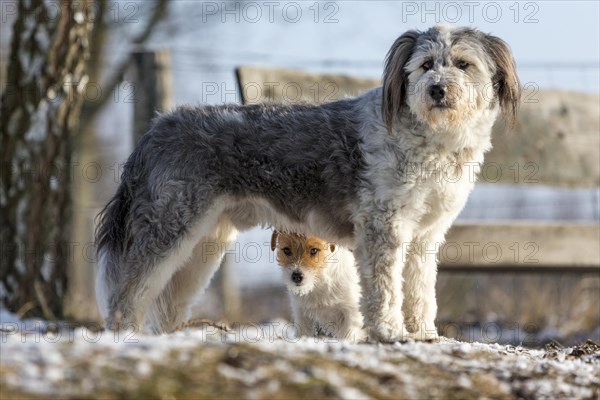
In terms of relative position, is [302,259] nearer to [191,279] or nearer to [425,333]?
[191,279]

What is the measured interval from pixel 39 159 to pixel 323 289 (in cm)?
329

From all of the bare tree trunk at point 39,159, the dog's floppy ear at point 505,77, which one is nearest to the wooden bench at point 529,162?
A: the bare tree trunk at point 39,159

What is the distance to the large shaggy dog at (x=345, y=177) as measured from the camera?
551 centimetres

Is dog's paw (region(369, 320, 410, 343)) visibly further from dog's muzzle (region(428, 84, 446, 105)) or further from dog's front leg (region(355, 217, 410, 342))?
dog's muzzle (region(428, 84, 446, 105))

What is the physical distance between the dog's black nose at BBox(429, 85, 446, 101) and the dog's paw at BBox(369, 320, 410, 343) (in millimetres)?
1295

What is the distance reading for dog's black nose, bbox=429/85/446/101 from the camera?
17.5ft

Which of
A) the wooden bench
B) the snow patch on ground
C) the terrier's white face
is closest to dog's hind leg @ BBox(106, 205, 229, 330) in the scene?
the terrier's white face

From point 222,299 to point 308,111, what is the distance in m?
6.92

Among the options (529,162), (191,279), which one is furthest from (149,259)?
(529,162)

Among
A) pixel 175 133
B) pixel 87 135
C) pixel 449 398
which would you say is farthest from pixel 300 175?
pixel 87 135

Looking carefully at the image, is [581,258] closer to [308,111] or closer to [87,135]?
[308,111]

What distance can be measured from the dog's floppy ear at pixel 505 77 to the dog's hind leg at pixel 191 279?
1.94 metres

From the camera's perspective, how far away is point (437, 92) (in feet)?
17.6

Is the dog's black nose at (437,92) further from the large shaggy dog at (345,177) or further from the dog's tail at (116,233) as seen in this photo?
the dog's tail at (116,233)
